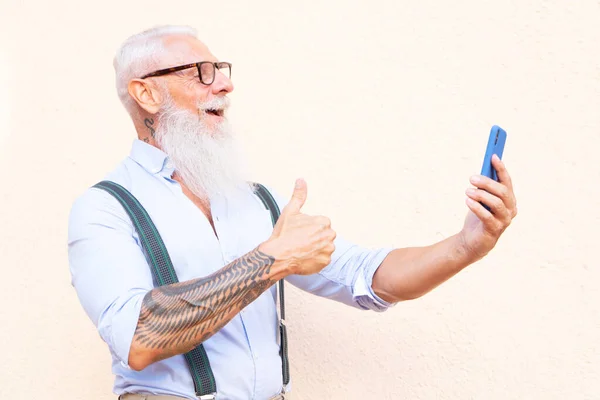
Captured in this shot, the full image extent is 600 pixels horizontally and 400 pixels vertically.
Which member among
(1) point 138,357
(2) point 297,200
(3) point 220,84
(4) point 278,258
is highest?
(3) point 220,84

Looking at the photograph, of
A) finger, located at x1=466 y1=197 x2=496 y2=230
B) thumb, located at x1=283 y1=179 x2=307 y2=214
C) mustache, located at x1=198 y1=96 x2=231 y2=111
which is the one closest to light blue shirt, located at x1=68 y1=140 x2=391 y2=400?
mustache, located at x1=198 y1=96 x2=231 y2=111

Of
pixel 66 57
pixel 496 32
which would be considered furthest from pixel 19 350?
pixel 496 32

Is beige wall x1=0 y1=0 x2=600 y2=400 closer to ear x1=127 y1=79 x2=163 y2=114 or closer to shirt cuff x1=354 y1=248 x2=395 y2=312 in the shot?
shirt cuff x1=354 y1=248 x2=395 y2=312

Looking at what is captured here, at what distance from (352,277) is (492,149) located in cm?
53

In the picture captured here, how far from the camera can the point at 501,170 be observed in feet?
4.77

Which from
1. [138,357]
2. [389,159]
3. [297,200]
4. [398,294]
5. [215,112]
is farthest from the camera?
[389,159]

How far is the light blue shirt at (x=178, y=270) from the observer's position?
1.45 m

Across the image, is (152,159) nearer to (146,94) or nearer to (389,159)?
(146,94)

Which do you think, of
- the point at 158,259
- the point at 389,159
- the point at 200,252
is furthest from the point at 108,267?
the point at 389,159

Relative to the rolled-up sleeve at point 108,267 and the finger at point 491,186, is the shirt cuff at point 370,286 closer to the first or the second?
the finger at point 491,186

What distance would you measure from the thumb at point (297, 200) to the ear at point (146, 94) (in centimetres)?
49

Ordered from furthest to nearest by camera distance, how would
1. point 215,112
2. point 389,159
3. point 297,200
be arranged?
point 389,159, point 215,112, point 297,200

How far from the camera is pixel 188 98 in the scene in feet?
5.90

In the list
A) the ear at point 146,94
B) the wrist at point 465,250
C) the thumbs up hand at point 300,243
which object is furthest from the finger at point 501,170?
the ear at point 146,94
